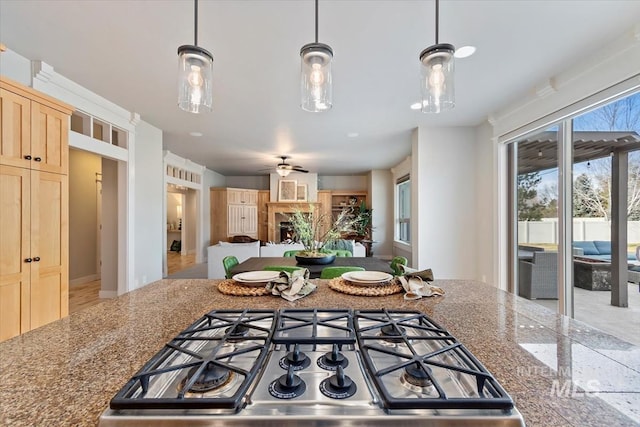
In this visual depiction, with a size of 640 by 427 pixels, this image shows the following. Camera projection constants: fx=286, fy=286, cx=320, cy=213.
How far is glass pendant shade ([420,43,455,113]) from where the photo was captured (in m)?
1.24

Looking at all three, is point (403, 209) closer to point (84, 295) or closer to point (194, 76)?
point (84, 295)

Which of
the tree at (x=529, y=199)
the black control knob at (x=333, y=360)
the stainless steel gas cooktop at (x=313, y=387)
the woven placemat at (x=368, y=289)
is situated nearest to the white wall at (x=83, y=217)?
the woven placemat at (x=368, y=289)

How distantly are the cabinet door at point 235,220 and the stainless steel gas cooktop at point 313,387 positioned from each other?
25.0 ft

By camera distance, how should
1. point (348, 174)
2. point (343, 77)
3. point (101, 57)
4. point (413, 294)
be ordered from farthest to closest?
point (348, 174) → point (343, 77) → point (101, 57) → point (413, 294)

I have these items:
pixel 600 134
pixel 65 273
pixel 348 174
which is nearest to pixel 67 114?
pixel 65 273

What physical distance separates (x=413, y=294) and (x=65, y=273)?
285 cm

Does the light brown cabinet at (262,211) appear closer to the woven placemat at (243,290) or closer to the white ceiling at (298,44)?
the white ceiling at (298,44)

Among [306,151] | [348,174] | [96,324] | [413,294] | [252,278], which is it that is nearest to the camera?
[96,324]

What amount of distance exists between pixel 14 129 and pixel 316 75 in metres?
2.34

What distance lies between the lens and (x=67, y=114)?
251 centimetres

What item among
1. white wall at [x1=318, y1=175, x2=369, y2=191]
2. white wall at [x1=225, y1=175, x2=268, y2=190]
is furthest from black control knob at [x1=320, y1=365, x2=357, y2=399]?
white wall at [x1=225, y1=175, x2=268, y2=190]

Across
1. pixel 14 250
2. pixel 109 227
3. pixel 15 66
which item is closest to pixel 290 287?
pixel 14 250

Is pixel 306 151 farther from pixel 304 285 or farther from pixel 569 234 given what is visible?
pixel 304 285
